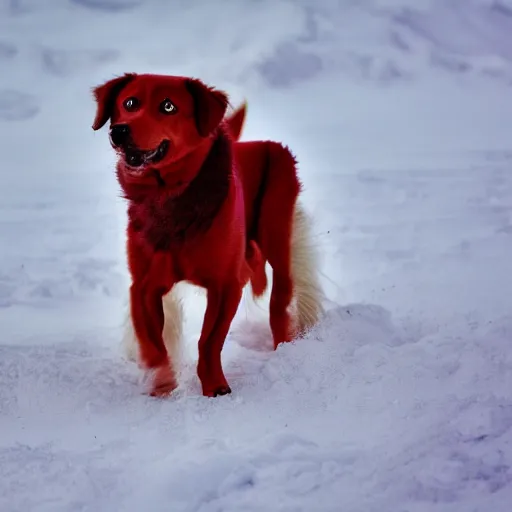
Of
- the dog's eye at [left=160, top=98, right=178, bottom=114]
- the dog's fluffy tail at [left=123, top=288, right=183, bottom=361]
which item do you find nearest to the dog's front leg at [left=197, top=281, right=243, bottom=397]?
the dog's fluffy tail at [left=123, top=288, right=183, bottom=361]

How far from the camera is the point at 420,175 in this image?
73.7 inches

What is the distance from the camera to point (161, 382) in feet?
4.95

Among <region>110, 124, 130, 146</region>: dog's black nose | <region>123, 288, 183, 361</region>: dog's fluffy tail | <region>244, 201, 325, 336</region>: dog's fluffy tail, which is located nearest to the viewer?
<region>110, 124, 130, 146</region>: dog's black nose

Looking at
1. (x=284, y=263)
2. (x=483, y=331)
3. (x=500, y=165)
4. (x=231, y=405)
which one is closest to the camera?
(x=231, y=405)

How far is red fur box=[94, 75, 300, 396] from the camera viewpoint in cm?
138

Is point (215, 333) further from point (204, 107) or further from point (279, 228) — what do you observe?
point (204, 107)

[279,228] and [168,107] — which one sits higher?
[168,107]

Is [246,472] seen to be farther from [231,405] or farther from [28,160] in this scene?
[28,160]

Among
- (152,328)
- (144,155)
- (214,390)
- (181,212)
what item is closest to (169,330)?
(152,328)

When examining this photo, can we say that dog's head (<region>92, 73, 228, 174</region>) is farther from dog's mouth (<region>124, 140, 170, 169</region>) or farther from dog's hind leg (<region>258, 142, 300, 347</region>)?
dog's hind leg (<region>258, 142, 300, 347</region>)

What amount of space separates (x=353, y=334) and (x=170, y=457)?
1.93ft

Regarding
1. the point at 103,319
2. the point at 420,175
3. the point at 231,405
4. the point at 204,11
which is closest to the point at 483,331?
the point at 420,175

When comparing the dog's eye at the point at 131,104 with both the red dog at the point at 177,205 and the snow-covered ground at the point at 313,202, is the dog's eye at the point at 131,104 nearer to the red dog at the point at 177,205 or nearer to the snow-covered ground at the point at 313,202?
the red dog at the point at 177,205

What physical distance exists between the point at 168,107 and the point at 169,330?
0.49 metres
